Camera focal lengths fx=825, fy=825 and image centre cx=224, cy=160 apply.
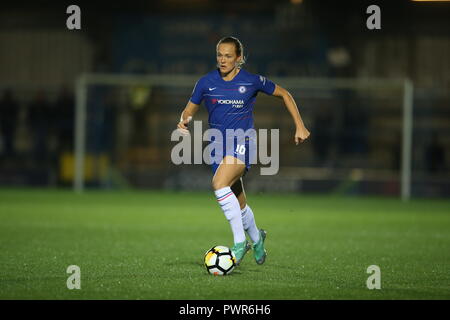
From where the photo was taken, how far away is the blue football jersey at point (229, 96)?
769 cm

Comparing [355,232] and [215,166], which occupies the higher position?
[215,166]

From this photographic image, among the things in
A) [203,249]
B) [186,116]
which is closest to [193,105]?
[186,116]

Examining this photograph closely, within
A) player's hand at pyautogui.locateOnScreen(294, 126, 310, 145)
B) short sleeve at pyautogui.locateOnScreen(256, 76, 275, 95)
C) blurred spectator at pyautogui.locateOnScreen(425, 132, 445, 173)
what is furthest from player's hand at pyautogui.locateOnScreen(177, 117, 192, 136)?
blurred spectator at pyautogui.locateOnScreen(425, 132, 445, 173)

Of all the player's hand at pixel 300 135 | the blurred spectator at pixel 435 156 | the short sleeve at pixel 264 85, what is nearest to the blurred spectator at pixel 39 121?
the blurred spectator at pixel 435 156

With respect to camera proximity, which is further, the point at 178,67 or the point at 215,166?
the point at 178,67

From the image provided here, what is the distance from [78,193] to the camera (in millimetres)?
19531

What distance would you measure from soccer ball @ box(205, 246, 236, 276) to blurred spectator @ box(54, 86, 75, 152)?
50.5ft

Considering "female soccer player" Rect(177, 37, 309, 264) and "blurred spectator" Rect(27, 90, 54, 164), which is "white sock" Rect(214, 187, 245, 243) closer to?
"female soccer player" Rect(177, 37, 309, 264)

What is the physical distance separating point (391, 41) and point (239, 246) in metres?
20.0

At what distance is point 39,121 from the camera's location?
72.8ft

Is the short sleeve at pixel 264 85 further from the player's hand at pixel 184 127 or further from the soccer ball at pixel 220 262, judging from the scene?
the soccer ball at pixel 220 262

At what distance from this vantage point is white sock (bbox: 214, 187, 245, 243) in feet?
24.6
